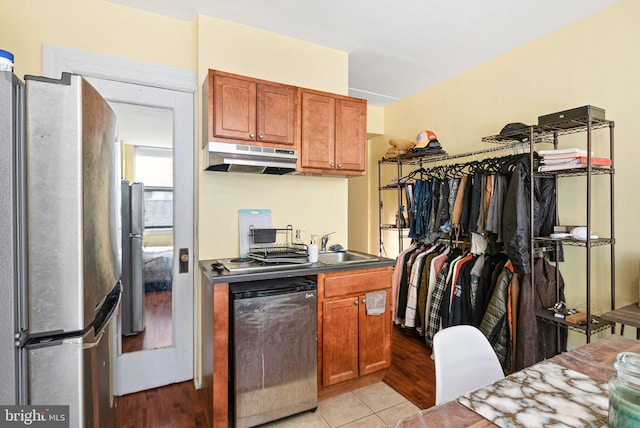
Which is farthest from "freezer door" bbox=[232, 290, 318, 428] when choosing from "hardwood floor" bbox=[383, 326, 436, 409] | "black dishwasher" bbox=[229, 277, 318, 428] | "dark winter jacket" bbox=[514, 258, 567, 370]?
"dark winter jacket" bbox=[514, 258, 567, 370]

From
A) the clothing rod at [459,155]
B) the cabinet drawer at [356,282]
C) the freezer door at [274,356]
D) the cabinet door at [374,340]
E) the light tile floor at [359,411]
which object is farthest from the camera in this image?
the clothing rod at [459,155]

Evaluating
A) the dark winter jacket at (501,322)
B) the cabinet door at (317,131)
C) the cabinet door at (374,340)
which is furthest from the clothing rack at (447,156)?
the cabinet door at (374,340)

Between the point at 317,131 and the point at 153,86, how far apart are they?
1307mm

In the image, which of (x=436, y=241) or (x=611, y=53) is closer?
(x=611, y=53)

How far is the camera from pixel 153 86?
243 centimetres

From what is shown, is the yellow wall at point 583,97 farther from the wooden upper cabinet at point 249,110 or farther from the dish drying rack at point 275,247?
the dish drying rack at point 275,247

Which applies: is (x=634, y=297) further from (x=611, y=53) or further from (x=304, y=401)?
(x=304, y=401)

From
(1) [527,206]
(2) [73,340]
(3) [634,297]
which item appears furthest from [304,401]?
(3) [634,297]

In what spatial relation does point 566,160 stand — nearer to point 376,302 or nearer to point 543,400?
point 376,302

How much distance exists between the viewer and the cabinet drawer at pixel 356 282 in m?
2.24

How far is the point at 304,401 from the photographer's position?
2.07 metres

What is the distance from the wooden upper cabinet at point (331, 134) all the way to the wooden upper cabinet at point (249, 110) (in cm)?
13

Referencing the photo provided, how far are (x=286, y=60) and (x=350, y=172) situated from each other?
1.13 metres

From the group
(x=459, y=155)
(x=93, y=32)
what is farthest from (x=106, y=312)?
(x=459, y=155)
